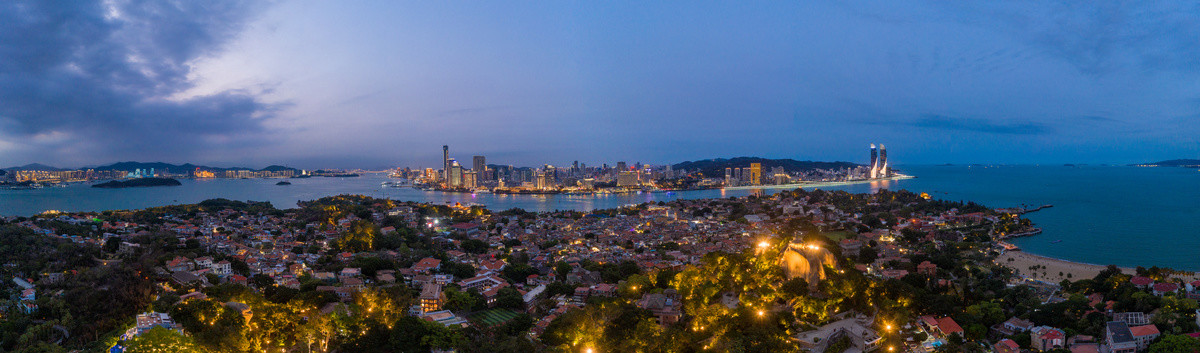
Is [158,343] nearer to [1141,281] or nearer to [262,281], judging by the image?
[262,281]

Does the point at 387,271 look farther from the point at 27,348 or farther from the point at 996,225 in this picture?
the point at 996,225

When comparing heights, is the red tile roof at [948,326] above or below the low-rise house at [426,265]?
below

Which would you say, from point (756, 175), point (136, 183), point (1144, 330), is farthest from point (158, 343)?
point (136, 183)

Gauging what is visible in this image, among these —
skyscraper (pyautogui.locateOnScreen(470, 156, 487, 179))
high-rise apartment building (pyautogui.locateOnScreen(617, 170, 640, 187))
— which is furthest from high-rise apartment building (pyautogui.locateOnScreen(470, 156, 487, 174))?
high-rise apartment building (pyautogui.locateOnScreen(617, 170, 640, 187))

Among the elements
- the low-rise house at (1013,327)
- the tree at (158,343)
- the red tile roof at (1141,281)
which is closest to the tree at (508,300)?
the tree at (158,343)

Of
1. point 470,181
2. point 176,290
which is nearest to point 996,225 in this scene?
point 176,290

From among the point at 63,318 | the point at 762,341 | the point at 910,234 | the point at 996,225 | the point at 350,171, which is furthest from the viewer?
the point at 350,171

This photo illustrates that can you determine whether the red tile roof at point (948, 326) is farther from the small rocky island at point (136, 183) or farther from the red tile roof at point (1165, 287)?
the small rocky island at point (136, 183)
